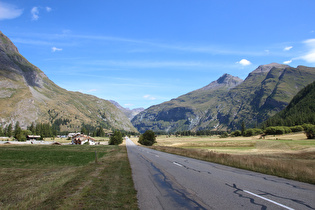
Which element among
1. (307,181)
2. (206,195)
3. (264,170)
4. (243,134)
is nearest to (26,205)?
(206,195)

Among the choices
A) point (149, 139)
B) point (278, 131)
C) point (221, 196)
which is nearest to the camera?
point (221, 196)

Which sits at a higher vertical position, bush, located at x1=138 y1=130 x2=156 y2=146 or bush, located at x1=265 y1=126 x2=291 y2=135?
bush, located at x1=265 y1=126 x2=291 y2=135

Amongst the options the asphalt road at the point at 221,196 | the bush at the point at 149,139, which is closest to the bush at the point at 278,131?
the bush at the point at 149,139

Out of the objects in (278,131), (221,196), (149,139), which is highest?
(221,196)

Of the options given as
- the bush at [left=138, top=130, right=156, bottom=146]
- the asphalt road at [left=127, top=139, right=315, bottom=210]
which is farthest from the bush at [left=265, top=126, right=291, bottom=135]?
the asphalt road at [left=127, top=139, right=315, bottom=210]

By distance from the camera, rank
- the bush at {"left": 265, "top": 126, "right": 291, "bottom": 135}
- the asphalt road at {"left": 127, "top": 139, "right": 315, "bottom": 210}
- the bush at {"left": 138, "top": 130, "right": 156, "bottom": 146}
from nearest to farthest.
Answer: the asphalt road at {"left": 127, "top": 139, "right": 315, "bottom": 210}
the bush at {"left": 138, "top": 130, "right": 156, "bottom": 146}
the bush at {"left": 265, "top": 126, "right": 291, "bottom": 135}

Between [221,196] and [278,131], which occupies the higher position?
[221,196]

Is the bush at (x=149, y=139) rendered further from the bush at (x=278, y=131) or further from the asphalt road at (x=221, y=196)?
the asphalt road at (x=221, y=196)

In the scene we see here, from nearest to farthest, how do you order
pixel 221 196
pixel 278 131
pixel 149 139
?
pixel 221 196 → pixel 149 139 → pixel 278 131

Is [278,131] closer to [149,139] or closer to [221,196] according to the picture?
[149,139]

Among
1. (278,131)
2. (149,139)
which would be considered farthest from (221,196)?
(278,131)

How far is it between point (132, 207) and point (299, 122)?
19303 centimetres

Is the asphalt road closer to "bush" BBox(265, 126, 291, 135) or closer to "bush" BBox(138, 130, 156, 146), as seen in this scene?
"bush" BBox(138, 130, 156, 146)

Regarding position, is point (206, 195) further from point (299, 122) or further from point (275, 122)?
point (275, 122)
